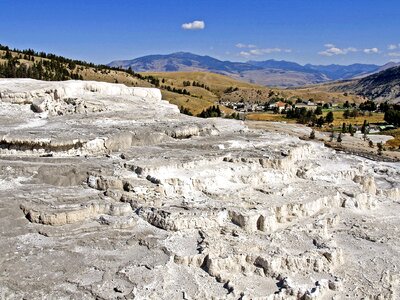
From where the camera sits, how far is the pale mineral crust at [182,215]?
1559cm

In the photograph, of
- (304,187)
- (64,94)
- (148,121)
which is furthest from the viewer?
(64,94)

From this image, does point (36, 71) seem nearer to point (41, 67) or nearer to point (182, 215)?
point (41, 67)

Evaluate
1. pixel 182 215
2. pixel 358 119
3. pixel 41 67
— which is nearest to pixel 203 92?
pixel 358 119

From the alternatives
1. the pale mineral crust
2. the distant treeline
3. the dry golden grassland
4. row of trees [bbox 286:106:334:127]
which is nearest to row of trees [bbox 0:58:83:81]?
the distant treeline

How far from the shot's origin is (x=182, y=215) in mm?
18766

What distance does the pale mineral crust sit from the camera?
15.6m

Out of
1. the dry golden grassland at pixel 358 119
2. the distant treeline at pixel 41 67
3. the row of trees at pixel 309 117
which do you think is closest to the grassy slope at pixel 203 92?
the distant treeline at pixel 41 67

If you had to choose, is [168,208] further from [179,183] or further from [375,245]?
[375,245]

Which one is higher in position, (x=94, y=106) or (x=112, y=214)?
(x=94, y=106)

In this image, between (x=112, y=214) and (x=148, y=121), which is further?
(x=148, y=121)

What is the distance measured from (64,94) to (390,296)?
25.4 m

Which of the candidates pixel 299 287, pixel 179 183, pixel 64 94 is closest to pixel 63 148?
pixel 179 183

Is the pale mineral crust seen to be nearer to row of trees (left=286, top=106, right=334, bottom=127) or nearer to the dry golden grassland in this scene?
row of trees (left=286, top=106, right=334, bottom=127)

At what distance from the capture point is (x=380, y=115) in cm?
8862
